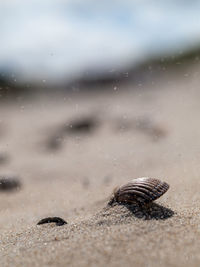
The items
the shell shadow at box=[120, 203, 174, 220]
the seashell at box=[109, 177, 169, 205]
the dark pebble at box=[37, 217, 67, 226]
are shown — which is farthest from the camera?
the dark pebble at box=[37, 217, 67, 226]

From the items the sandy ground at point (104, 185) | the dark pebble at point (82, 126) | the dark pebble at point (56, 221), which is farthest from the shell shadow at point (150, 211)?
the dark pebble at point (82, 126)

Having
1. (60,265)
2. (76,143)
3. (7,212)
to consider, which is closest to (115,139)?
(76,143)

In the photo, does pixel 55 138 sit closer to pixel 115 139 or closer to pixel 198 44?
pixel 115 139

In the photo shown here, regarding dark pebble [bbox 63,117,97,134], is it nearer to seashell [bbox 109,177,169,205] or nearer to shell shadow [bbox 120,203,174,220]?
seashell [bbox 109,177,169,205]

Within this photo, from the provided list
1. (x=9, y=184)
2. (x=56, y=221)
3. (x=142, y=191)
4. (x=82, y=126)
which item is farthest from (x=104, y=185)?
(x=82, y=126)

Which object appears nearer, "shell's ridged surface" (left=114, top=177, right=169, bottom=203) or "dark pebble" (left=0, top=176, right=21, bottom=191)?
"shell's ridged surface" (left=114, top=177, right=169, bottom=203)

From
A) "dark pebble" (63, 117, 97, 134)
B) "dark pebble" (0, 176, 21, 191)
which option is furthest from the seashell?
"dark pebble" (63, 117, 97, 134)
